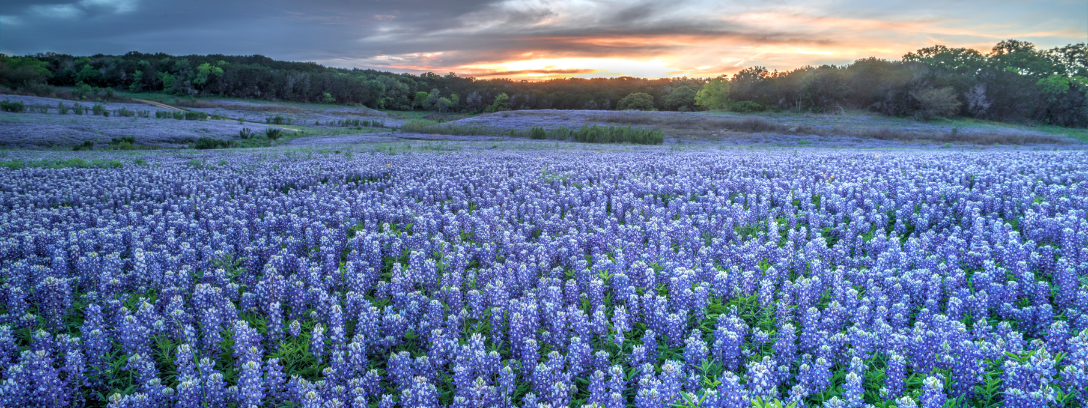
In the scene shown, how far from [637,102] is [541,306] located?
96.2m

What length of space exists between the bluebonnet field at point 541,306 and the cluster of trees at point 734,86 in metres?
62.9

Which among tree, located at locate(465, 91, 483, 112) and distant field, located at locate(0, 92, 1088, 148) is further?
tree, located at locate(465, 91, 483, 112)

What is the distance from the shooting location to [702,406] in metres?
2.93

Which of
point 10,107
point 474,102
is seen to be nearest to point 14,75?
point 10,107

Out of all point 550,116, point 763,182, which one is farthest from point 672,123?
point 763,182

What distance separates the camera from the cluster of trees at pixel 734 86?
6175 cm

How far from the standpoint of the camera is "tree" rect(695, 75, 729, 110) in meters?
79.8

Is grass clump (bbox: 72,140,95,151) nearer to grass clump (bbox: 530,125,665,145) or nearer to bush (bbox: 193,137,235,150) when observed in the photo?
bush (bbox: 193,137,235,150)

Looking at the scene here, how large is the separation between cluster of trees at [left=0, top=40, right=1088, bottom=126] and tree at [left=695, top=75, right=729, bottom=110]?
0.79 feet

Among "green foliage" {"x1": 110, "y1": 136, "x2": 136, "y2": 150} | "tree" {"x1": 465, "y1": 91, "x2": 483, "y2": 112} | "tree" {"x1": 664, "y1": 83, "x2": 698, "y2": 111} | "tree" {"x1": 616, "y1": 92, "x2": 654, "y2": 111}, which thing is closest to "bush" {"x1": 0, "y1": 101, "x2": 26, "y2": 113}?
"green foliage" {"x1": 110, "y1": 136, "x2": 136, "y2": 150}

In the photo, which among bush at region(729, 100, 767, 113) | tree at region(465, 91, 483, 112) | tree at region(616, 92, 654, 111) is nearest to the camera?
bush at region(729, 100, 767, 113)

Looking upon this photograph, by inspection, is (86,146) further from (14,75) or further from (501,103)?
(501,103)

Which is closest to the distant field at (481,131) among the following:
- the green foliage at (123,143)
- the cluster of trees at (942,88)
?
the green foliage at (123,143)

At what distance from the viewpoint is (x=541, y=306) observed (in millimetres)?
4418
